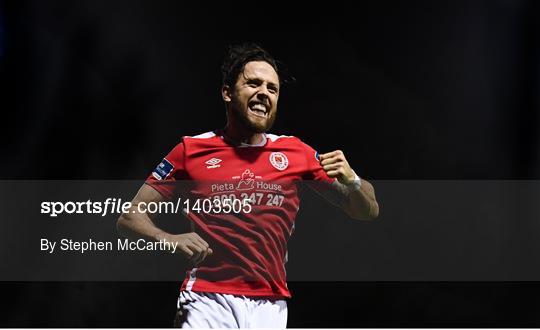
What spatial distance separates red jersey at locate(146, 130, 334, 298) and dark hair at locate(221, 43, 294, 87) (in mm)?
416

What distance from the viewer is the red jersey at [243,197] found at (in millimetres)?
4508

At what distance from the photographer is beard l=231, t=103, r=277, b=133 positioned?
481 centimetres

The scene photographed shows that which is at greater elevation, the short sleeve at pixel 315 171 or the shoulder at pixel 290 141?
the shoulder at pixel 290 141

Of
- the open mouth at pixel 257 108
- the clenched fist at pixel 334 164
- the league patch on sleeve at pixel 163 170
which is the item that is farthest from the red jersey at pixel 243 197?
the clenched fist at pixel 334 164

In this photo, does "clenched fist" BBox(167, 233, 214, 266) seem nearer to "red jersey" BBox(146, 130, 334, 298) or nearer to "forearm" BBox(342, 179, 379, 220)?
"red jersey" BBox(146, 130, 334, 298)

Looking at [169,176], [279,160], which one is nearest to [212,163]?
[169,176]

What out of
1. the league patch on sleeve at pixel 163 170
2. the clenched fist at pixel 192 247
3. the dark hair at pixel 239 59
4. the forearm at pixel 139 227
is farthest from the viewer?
the dark hair at pixel 239 59

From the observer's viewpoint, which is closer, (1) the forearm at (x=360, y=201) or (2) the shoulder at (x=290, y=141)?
(1) the forearm at (x=360, y=201)

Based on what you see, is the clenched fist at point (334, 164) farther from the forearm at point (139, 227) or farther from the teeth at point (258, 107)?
the forearm at point (139, 227)

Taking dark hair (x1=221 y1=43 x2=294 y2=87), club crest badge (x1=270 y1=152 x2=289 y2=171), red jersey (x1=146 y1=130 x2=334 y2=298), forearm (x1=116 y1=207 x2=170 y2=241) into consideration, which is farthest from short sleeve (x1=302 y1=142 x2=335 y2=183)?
forearm (x1=116 y1=207 x2=170 y2=241)

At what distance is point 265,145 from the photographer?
485 cm

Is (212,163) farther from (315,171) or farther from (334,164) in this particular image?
(334,164)

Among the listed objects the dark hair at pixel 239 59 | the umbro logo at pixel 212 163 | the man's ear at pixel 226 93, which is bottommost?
the umbro logo at pixel 212 163

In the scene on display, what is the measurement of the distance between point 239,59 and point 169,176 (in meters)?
0.94
